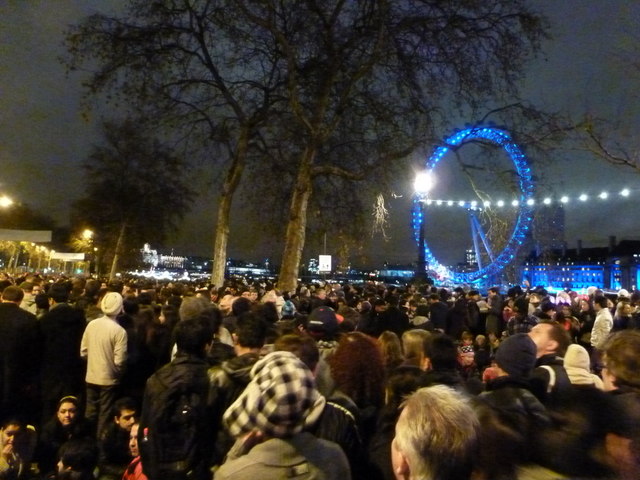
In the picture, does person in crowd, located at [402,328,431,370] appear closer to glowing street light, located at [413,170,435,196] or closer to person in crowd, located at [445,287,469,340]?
person in crowd, located at [445,287,469,340]

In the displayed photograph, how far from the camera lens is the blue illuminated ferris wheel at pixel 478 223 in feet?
51.8

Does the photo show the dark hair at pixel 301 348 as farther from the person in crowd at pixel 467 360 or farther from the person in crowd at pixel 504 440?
the person in crowd at pixel 467 360

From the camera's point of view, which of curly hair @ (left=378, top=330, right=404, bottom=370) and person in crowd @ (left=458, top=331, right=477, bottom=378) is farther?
person in crowd @ (left=458, top=331, right=477, bottom=378)

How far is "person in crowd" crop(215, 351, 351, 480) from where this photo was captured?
1.94 m

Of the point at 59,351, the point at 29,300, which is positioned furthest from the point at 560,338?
the point at 29,300

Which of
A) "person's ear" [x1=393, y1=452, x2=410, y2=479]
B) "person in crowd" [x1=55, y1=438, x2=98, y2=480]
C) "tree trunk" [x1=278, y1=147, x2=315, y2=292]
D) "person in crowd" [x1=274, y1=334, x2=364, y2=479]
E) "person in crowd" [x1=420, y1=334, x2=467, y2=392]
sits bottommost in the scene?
"person in crowd" [x1=55, y1=438, x2=98, y2=480]

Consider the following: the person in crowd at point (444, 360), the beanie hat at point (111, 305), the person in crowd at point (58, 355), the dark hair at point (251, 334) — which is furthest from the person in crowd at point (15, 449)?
the person in crowd at point (444, 360)

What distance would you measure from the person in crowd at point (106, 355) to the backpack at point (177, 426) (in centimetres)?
252

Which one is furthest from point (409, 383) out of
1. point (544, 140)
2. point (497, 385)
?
point (544, 140)

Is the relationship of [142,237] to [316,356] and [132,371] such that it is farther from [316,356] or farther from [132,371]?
[316,356]

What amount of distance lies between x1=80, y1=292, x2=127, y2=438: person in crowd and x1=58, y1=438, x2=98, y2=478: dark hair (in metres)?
0.83

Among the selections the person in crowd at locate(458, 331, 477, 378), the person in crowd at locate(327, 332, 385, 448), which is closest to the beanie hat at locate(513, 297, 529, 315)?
the person in crowd at locate(458, 331, 477, 378)

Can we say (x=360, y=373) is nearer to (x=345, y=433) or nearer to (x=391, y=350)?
(x=345, y=433)

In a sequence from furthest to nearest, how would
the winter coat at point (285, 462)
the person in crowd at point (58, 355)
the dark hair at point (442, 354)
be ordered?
1. the person in crowd at point (58, 355)
2. the dark hair at point (442, 354)
3. the winter coat at point (285, 462)
